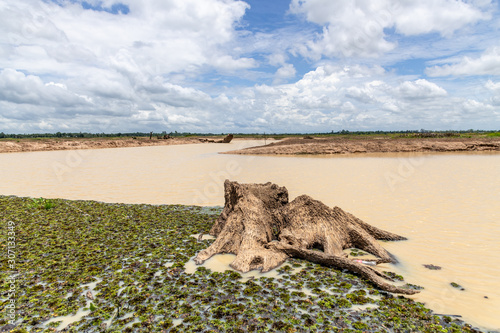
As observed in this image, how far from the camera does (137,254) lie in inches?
284

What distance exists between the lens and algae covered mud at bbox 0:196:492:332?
178 inches

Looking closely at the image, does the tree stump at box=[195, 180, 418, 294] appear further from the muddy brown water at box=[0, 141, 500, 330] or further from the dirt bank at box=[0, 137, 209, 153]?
the dirt bank at box=[0, 137, 209, 153]

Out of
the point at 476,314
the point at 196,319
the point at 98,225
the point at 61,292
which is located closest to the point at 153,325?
the point at 196,319

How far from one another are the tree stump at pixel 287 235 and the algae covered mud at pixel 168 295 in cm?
37

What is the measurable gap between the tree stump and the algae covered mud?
37 cm

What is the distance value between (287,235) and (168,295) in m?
3.54

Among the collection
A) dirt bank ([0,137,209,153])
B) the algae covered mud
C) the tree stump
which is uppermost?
dirt bank ([0,137,209,153])

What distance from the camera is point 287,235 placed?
782 cm

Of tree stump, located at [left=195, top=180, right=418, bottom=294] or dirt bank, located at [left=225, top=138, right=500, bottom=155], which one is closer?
tree stump, located at [left=195, top=180, right=418, bottom=294]

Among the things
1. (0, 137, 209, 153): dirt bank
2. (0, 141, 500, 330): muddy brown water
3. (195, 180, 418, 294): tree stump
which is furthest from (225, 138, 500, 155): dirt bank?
(0, 137, 209, 153): dirt bank

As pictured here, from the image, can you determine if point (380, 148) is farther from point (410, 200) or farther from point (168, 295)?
point (168, 295)

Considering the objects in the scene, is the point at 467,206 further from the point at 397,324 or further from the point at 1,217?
the point at 1,217

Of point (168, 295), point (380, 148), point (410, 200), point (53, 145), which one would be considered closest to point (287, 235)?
point (168, 295)

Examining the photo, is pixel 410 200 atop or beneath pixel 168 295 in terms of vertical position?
atop
